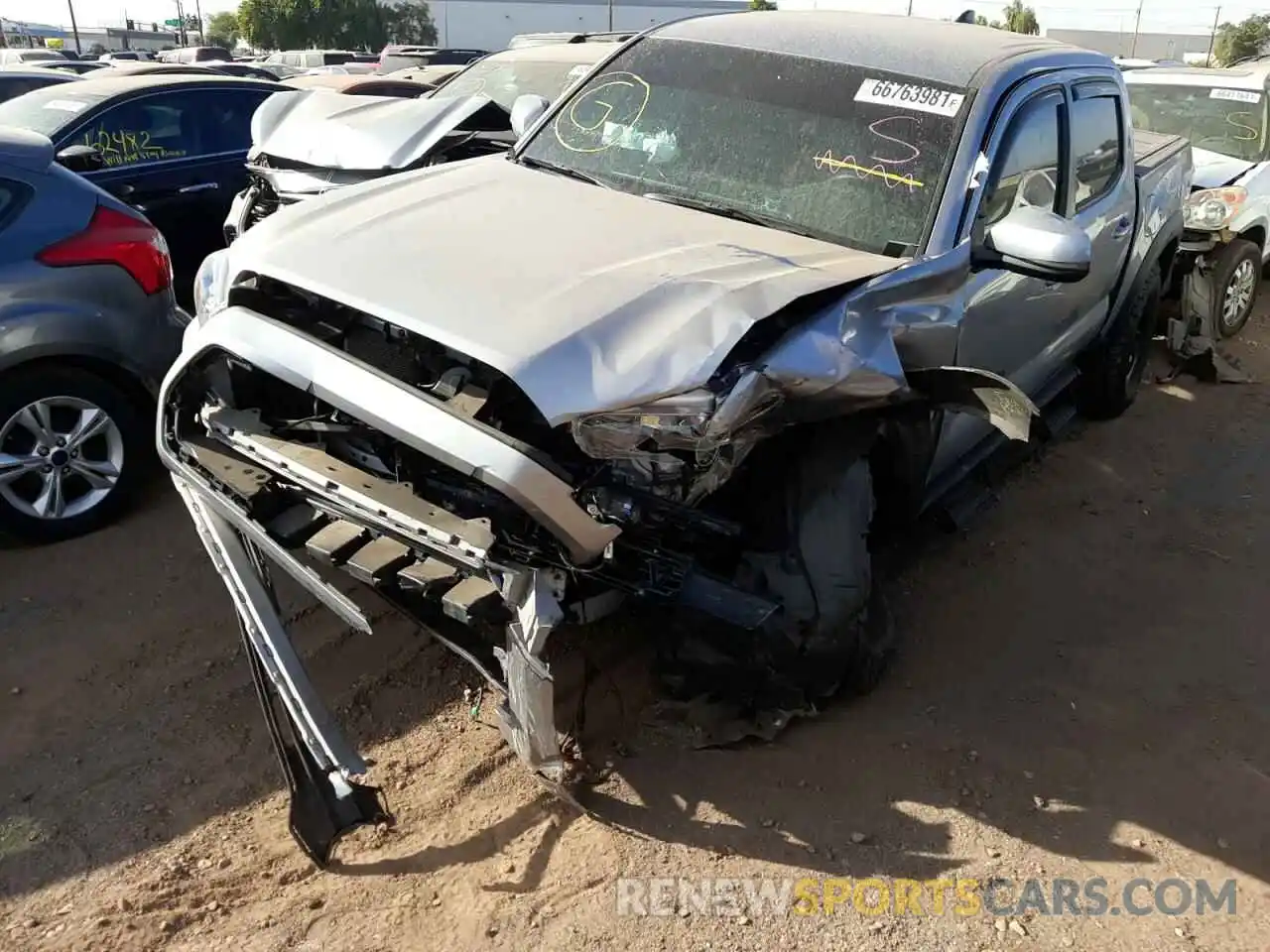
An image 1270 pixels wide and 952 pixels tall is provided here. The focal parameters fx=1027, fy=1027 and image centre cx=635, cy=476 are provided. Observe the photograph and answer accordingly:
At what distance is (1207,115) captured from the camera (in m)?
8.31

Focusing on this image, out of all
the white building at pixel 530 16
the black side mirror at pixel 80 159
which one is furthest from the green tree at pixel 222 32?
the black side mirror at pixel 80 159

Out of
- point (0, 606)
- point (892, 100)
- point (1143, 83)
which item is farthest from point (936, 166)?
point (1143, 83)

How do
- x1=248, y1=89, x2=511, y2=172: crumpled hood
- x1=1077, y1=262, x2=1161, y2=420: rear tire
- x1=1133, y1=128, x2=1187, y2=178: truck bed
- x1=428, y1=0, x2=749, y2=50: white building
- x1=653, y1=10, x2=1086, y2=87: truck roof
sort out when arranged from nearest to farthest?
x1=653, y1=10, x2=1086, y2=87: truck roof
x1=248, y1=89, x2=511, y2=172: crumpled hood
x1=1133, y1=128, x2=1187, y2=178: truck bed
x1=1077, y1=262, x2=1161, y2=420: rear tire
x1=428, y1=0, x2=749, y2=50: white building

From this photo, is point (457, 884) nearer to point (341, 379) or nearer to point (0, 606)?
point (341, 379)

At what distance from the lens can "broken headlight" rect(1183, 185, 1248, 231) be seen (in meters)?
6.99

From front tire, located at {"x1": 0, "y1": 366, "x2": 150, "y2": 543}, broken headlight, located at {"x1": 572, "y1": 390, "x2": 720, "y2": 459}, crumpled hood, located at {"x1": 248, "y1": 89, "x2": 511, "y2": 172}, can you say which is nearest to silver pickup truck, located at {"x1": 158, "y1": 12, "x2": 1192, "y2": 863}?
broken headlight, located at {"x1": 572, "y1": 390, "x2": 720, "y2": 459}

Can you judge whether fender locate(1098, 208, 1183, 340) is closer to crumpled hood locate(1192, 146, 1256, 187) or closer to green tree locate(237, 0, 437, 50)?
crumpled hood locate(1192, 146, 1256, 187)

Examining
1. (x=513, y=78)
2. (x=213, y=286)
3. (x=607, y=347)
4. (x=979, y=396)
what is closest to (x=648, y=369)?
(x=607, y=347)

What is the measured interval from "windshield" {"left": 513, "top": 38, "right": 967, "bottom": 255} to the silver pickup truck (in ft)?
0.04

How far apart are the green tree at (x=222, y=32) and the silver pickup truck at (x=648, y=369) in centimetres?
7753

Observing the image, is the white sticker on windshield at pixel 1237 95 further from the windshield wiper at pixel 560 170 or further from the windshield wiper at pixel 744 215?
the windshield wiper at pixel 560 170

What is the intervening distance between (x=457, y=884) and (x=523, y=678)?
2.04 feet

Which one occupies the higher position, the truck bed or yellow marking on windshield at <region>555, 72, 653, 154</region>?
yellow marking on windshield at <region>555, 72, 653, 154</region>

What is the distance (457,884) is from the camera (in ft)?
8.73
